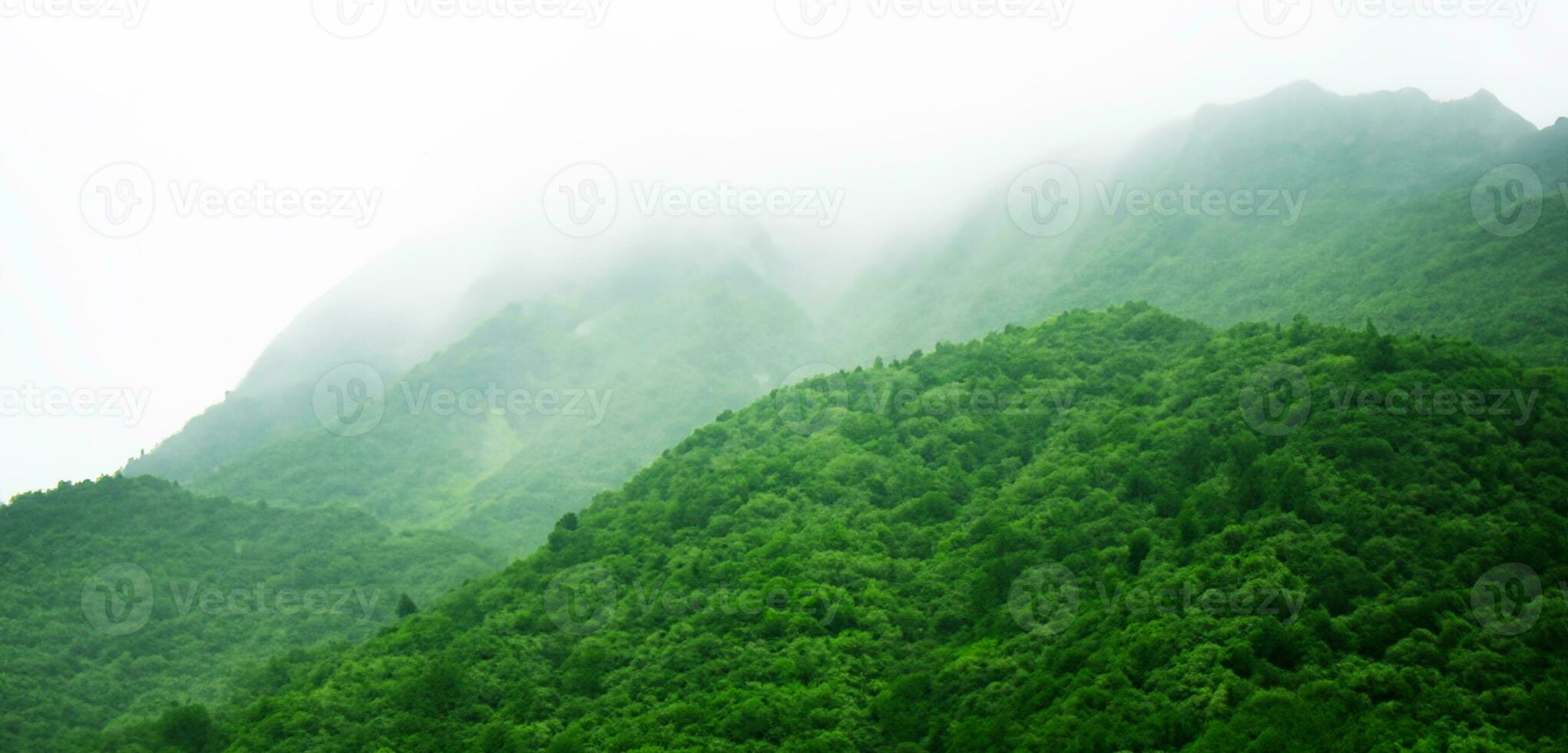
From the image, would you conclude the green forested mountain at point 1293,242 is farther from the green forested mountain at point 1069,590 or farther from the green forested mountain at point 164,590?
the green forested mountain at point 164,590

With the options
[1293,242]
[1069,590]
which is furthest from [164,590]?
[1293,242]

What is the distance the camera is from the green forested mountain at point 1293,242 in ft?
268

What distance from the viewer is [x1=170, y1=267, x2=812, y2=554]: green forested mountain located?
131250 millimetres

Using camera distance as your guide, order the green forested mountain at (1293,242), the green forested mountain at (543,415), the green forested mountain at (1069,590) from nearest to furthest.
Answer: the green forested mountain at (1069,590), the green forested mountain at (1293,242), the green forested mountain at (543,415)

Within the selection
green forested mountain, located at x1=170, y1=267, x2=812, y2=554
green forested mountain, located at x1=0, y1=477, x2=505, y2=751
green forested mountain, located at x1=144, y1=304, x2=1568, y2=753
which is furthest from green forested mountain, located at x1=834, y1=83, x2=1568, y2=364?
green forested mountain, located at x1=0, y1=477, x2=505, y2=751

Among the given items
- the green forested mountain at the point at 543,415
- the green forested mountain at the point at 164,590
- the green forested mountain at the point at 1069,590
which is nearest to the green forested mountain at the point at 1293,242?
the green forested mountain at the point at 543,415

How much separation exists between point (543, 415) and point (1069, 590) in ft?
360

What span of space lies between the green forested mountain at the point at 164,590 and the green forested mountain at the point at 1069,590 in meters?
19.4

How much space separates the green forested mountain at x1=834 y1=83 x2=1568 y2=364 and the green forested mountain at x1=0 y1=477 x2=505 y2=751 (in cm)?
6681

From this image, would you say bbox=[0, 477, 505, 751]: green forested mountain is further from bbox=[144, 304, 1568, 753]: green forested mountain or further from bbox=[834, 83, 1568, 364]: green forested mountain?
bbox=[834, 83, 1568, 364]: green forested mountain

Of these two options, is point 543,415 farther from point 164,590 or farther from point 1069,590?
point 1069,590

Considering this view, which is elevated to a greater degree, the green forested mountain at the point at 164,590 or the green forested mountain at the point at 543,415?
the green forested mountain at the point at 543,415

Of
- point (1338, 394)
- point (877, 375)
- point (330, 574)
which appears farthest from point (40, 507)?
point (1338, 394)

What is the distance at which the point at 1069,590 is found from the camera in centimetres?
5209
